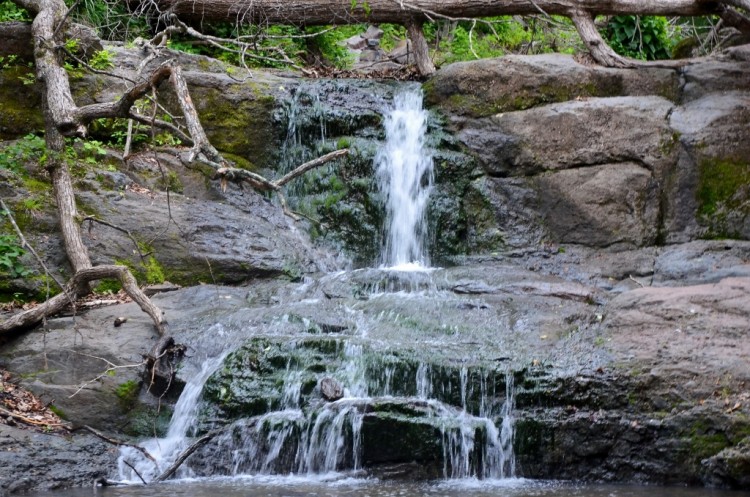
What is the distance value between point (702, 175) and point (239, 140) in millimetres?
5902

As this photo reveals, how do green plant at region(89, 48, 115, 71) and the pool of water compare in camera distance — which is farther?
green plant at region(89, 48, 115, 71)

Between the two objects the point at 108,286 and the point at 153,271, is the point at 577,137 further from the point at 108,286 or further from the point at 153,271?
the point at 108,286

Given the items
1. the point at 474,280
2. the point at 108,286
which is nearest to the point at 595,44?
the point at 474,280

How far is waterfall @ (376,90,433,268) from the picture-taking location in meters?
10.8

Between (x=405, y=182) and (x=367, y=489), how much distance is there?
5.50m

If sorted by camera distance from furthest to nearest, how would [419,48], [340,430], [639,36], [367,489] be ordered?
1. [639,36]
2. [419,48]
3. [340,430]
4. [367,489]

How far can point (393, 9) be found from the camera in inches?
487

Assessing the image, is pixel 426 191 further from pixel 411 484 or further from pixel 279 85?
pixel 411 484

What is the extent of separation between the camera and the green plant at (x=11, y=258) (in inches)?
355

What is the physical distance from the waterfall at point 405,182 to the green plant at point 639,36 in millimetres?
4222

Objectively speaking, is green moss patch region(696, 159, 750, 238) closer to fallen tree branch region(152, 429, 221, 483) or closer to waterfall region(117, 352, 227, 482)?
waterfall region(117, 352, 227, 482)

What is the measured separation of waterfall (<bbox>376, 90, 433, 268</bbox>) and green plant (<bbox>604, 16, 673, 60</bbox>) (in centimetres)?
422

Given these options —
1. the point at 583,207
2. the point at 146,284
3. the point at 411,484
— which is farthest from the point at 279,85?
the point at 411,484

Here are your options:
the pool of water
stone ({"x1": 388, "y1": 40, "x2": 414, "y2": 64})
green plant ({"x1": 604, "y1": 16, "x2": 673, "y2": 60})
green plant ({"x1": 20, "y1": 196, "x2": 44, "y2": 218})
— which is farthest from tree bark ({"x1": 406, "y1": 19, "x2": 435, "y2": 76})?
the pool of water
